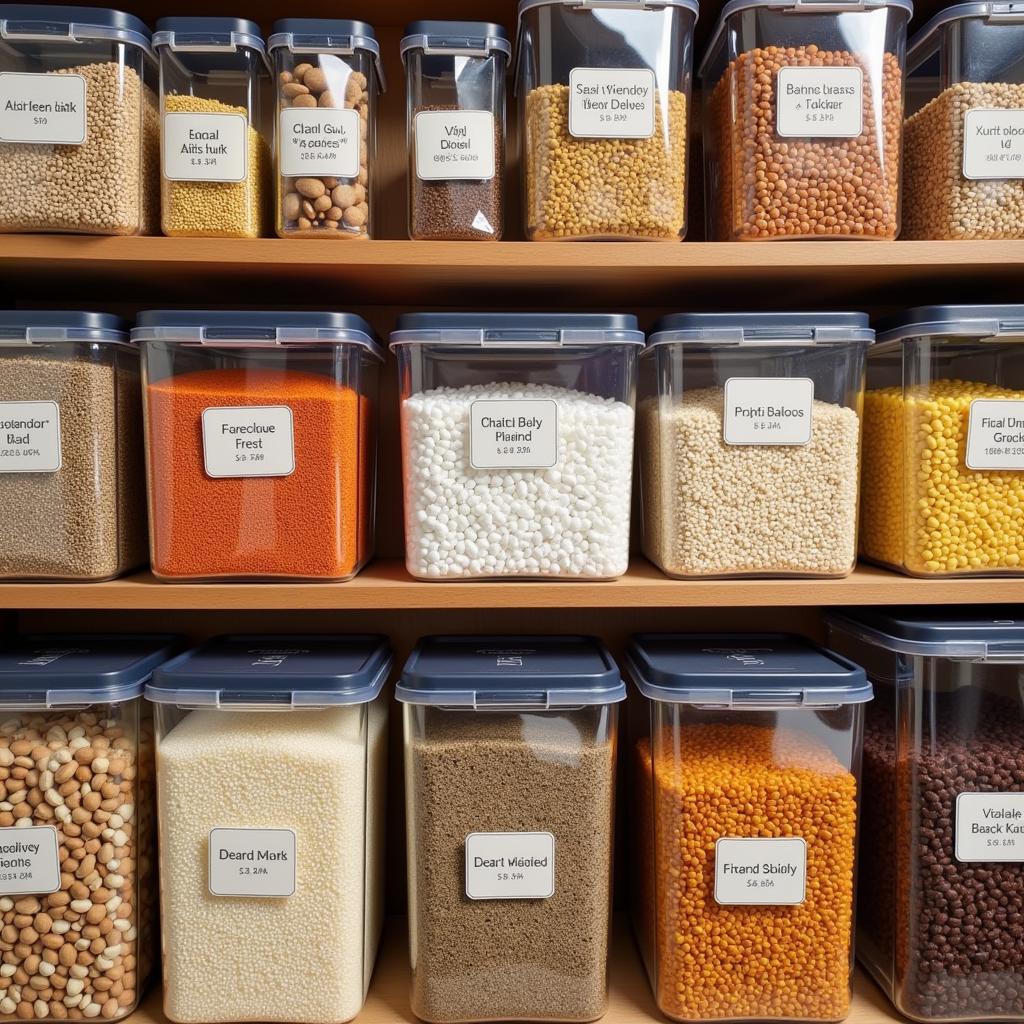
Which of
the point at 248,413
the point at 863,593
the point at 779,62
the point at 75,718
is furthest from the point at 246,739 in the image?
the point at 779,62

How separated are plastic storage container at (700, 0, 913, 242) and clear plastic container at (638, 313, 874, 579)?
0.39 feet

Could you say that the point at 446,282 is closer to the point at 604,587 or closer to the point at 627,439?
the point at 627,439

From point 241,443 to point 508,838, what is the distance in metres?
0.56

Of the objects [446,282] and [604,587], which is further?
[446,282]

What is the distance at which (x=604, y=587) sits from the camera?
38.1 inches

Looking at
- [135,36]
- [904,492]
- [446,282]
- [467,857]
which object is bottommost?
[467,857]

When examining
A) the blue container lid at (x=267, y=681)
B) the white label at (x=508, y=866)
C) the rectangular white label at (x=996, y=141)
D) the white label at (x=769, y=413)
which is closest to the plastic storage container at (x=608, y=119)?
the white label at (x=769, y=413)

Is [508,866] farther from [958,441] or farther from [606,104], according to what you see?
[606,104]

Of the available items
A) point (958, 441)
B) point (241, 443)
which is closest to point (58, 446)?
point (241, 443)

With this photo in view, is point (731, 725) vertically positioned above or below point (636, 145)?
below

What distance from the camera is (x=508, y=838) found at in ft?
3.10

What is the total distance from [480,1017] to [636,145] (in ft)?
3.49

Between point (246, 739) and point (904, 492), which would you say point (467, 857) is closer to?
point (246, 739)

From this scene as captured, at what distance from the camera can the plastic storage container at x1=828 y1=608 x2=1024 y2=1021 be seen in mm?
968
